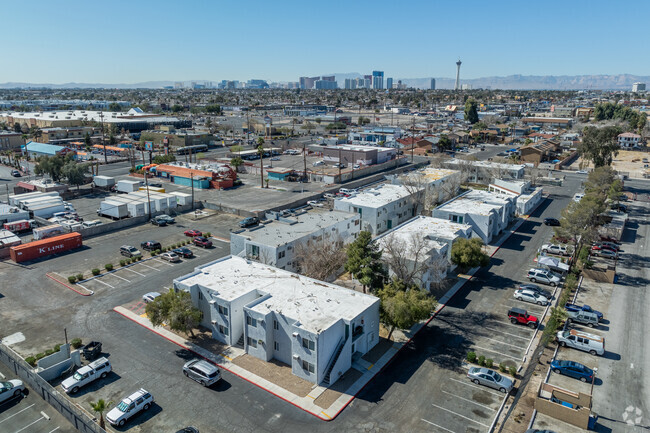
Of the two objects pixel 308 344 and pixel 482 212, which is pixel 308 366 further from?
pixel 482 212

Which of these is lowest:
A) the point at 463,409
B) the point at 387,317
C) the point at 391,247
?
the point at 463,409

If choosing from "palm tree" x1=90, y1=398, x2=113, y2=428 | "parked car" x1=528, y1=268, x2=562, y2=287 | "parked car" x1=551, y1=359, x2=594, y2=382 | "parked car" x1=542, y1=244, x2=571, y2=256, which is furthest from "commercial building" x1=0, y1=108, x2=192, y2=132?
"parked car" x1=551, y1=359, x2=594, y2=382

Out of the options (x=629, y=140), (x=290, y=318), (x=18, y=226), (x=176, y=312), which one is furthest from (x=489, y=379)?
(x=629, y=140)

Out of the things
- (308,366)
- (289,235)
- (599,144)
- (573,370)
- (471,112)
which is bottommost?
(573,370)

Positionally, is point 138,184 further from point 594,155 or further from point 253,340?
point 594,155

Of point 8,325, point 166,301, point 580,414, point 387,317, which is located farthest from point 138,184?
point 580,414
